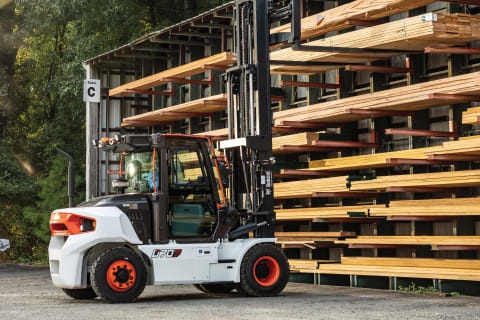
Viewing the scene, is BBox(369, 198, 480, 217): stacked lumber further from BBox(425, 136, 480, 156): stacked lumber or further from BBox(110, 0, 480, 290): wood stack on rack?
BBox(425, 136, 480, 156): stacked lumber

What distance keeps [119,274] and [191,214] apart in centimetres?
145

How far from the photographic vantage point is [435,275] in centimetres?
1330

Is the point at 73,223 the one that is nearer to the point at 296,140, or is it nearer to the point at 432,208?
the point at 296,140

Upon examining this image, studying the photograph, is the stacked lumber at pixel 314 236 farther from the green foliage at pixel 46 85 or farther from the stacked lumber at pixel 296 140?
the green foliage at pixel 46 85

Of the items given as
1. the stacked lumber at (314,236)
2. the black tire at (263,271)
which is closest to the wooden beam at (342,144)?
the stacked lumber at (314,236)

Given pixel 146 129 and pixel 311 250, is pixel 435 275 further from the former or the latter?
pixel 146 129

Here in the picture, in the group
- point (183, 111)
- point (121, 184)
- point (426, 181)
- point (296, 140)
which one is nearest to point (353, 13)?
point (296, 140)

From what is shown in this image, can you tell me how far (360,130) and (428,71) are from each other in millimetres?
2148

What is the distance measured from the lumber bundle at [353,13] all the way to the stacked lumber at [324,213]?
3.19 metres

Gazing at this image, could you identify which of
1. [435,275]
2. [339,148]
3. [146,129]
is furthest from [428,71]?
[146,129]

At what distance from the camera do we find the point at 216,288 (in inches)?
557

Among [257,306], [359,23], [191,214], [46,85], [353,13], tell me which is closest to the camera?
[257,306]

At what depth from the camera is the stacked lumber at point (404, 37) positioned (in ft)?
42.5

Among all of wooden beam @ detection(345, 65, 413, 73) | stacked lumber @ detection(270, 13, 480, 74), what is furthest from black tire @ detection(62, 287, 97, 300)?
wooden beam @ detection(345, 65, 413, 73)
